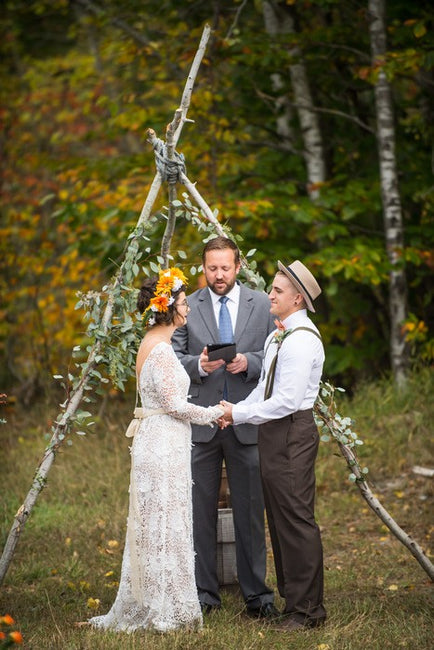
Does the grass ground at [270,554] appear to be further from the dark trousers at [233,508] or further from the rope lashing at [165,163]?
the rope lashing at [165,163]

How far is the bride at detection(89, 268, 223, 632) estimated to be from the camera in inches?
184

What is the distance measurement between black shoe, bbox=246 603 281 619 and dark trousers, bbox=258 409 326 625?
0.94 ft

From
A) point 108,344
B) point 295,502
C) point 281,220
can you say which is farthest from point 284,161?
point 295,502

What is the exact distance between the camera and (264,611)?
16.8 ft

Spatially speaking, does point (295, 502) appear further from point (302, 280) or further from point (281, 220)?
point (281, 220)

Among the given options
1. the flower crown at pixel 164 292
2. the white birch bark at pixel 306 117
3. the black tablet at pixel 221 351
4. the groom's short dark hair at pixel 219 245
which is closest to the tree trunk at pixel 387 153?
the white birch bark at pixel 306 117

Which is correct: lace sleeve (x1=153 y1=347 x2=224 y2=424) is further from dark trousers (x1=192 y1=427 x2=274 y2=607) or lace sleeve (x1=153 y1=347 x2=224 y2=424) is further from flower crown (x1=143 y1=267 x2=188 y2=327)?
dark trousers (x1=192 y1=427 x2=274 y2=607)

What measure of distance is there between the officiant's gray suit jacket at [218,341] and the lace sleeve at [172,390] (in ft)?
1.42

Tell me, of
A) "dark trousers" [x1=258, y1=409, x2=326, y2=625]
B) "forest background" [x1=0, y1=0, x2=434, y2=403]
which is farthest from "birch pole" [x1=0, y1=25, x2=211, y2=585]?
"forest background" [x1=0, y1=0, x2=434, y2=403]

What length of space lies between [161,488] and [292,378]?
933mm

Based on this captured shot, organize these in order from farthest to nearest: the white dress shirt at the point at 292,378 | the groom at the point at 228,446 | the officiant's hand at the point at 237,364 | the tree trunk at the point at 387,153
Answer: the tree trunk at the point at 387,153 < the groom at the point at 228,446 < the officiant's hand at the point at 237,364 < the white dress shirt at the point at 292,378

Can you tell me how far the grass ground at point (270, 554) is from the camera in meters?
4.64

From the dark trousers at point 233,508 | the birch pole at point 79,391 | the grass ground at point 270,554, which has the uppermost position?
the birch pole at point 79,391

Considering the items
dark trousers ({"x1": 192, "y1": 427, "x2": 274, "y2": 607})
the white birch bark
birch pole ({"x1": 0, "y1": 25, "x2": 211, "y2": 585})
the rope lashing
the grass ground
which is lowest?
the grass ground
